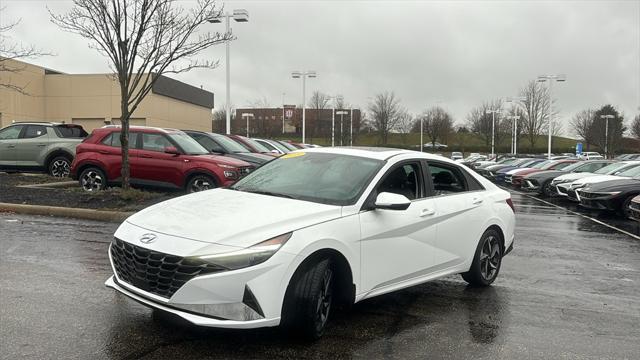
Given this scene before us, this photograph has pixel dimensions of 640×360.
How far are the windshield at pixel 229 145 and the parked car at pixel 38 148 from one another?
3836 mm

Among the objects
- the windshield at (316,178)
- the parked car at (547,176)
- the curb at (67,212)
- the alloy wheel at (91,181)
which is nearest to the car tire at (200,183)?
the curb at (67,212)

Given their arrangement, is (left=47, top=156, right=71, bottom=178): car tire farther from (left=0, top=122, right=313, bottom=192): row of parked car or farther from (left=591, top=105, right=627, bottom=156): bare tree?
(left=591, top=105, right=627, bottom=156): bare tree

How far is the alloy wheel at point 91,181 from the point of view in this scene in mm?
12125

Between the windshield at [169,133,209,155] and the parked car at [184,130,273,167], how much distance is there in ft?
2.55

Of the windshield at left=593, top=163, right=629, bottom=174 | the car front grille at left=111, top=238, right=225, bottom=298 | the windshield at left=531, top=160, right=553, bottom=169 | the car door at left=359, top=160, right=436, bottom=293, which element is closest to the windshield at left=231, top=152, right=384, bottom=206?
the car door at left=359, top=160, right=436, bottom=293

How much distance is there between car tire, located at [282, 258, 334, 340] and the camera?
12.8 feet

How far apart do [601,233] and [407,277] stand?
779 centimetres

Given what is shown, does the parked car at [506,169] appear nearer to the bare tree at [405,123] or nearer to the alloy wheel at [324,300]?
the alloy wheel at [324,300]

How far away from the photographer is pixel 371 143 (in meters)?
70.4

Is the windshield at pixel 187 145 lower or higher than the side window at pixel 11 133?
lower

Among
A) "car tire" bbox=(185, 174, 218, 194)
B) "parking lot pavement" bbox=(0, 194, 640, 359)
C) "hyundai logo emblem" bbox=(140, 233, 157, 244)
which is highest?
"hyundai logo emblem" bbox=(140, 233, 157, 244)

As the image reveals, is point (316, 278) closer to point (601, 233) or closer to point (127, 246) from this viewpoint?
point (127, 246)

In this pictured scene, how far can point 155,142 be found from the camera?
1197cm

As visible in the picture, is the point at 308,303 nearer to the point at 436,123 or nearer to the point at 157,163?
the point at 157,163
